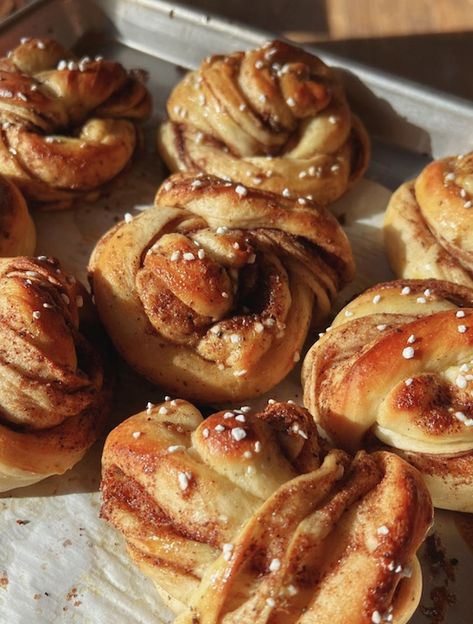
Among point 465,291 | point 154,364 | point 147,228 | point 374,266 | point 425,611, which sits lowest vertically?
point 425,611

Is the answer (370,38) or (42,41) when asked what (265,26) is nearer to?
(370,38)

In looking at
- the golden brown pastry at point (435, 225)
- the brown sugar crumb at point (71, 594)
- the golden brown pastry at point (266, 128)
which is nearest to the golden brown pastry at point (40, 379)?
the brown sugar crumb at point (71, 594)

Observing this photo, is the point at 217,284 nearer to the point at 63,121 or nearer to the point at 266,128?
the point at 266,128

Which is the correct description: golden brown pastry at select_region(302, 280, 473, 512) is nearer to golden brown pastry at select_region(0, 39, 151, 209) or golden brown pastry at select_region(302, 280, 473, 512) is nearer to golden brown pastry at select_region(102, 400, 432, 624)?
golden brown pastry at select_region(102, 400, 432, 624)

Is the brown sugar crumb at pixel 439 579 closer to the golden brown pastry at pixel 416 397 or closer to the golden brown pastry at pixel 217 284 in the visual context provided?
the golden brown pastry at pixel 416 397

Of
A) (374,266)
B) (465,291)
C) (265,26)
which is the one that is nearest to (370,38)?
(265,26)

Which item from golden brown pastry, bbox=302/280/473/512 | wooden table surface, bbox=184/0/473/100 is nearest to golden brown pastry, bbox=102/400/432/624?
golden brown pastry, bbox=302/280/473/512
